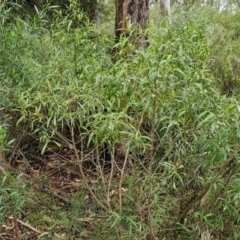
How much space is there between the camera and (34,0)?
16.2 ft

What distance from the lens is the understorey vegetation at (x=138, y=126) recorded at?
180 cm

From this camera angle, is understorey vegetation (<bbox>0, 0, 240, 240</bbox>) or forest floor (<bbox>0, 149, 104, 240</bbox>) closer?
understorey vegetation (<bbox>0, 0, 240, 240</bbox>)

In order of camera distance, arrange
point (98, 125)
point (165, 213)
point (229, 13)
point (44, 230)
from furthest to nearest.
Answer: point (229, 13), point (44, 230), point (165, 213), point (98, 125)

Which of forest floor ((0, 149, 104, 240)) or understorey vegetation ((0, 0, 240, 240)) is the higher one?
understorey vegetation ((0, 0, 240, 240))

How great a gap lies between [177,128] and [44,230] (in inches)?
53.7

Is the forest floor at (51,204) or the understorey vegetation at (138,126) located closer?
the understorey vegetation at (138,126)

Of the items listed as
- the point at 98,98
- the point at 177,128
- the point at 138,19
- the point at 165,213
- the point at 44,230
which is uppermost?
the point at 138,19

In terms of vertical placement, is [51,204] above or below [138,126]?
below

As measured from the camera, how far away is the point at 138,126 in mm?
1904

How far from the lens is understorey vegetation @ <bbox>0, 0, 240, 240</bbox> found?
1799 mm

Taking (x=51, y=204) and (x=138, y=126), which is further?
(x=51, y=204)

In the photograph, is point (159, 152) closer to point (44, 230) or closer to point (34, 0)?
point (44, 230)

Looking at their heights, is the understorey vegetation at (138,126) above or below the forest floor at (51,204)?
above

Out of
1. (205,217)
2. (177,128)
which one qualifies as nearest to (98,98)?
(177,128)
